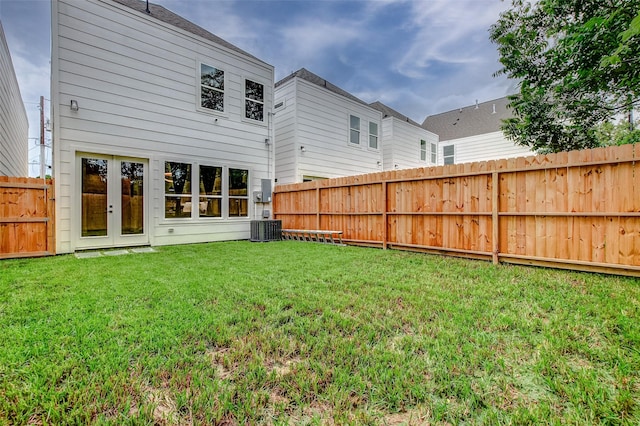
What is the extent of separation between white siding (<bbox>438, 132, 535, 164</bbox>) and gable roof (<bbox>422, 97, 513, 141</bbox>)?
290mm

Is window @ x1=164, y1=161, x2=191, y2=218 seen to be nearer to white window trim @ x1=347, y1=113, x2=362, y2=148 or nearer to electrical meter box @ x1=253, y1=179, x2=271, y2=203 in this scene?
electrical meter box @ x1=253, y1=179, x2=271, y2=203

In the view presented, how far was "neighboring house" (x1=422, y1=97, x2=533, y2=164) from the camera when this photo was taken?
46.8ft

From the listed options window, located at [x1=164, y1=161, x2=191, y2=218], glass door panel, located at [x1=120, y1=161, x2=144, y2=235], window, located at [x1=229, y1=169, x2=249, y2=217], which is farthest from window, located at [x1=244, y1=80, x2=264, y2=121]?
glass door panel, located at [x1=120, y1=161, x2=144, y2=235]

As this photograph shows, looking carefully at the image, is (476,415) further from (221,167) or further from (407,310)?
(221,167)

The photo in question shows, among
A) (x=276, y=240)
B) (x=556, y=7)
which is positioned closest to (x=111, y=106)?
(x=276, y=240)

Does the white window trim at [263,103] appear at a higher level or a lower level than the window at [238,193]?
higher

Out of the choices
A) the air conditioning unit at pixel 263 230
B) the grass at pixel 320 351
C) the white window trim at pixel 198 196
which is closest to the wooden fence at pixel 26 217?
the white window trim at pixel 198 196

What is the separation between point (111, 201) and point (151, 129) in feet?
6.43

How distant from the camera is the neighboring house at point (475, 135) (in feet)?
46.8

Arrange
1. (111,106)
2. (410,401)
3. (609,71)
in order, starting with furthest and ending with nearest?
1. (111,106)
2. (609,71)
3. (410,401)

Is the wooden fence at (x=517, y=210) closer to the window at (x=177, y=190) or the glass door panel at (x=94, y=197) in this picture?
the window at (x=177, y=190)

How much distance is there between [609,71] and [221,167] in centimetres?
848

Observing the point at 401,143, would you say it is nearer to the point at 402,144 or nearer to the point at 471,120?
the point at 402,144

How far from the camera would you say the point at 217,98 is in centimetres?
837
